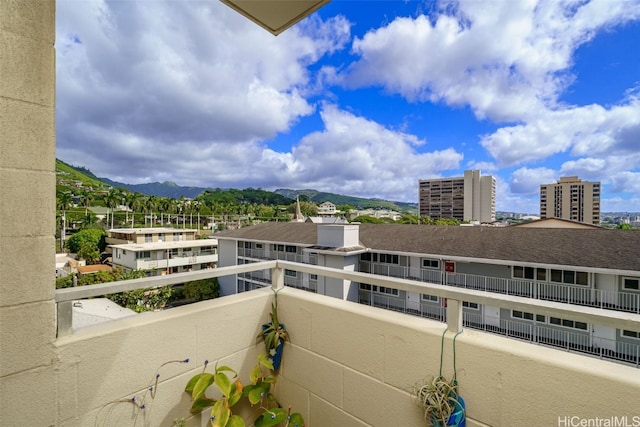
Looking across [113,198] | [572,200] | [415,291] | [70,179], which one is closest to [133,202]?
[113,198]

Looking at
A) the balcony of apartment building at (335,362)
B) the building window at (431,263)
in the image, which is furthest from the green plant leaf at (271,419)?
the building window at (431,263)

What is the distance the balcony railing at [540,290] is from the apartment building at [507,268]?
3 centimetres

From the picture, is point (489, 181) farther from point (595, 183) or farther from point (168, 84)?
point (168, 84)

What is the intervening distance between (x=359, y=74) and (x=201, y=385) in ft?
54.4

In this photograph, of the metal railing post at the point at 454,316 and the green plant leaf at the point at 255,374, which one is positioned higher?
the metal railing post at the point at 454,316

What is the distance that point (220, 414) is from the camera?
119 cm

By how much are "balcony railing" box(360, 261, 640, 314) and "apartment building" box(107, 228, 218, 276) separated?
1558 centimetres

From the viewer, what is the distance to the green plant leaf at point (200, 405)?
1272 millimetres

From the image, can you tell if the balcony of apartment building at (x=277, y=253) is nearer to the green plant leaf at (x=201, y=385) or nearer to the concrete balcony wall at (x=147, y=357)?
the concrete balcony wall at (x=147, y=357)

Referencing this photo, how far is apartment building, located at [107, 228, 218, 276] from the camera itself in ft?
68.1

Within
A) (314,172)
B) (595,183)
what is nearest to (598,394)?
(595,183)

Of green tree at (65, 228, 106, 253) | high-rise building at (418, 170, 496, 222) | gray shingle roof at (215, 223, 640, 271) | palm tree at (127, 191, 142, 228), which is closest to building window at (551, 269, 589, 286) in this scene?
gray shingle roof at (215, 223, 640, 271)

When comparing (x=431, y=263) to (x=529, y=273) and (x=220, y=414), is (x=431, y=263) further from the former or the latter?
(x=220, y=414)

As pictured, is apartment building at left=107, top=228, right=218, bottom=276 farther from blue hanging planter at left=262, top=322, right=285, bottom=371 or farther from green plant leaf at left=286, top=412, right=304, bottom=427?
green plant leaf at left=286, top=412, right=304, bottom=427
